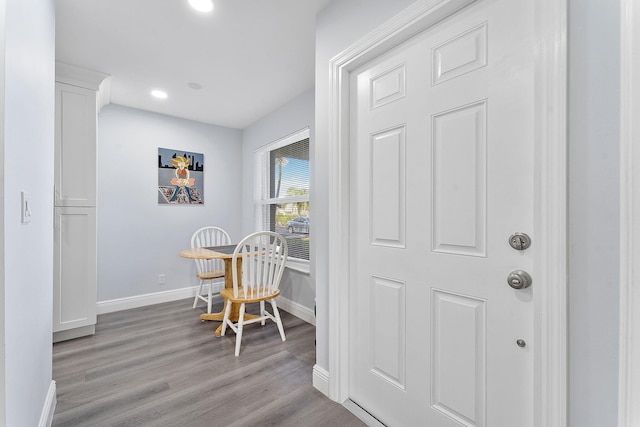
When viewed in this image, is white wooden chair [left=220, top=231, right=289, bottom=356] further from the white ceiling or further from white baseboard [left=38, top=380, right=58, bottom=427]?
the white ceiling

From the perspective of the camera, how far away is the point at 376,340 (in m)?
1.56

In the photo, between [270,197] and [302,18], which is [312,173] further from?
[302,18]

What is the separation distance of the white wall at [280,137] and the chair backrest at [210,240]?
0.39 m

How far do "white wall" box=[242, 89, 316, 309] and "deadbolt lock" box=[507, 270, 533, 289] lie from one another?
6.02 ft

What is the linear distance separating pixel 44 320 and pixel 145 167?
2.41m

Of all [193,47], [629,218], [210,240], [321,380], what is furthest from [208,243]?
[629,218]

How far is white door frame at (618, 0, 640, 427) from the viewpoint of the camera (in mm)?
753

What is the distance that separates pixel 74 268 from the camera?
8.49 feet

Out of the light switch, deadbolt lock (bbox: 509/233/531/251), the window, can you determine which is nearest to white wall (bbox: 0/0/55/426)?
the light switch

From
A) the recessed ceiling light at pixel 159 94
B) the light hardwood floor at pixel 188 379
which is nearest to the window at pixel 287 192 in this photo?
the light hardwood floor at pixel 188 379

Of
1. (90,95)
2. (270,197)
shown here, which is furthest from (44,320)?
(270,197)

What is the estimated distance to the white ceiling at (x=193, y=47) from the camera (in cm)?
185

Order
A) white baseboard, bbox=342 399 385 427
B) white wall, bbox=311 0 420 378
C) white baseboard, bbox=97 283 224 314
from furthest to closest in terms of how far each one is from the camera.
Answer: white baseboard, bbox=97 283 224 314 → white wall, bbox=311 0 420 378 → white baseboard, bbox=342 399 385 427

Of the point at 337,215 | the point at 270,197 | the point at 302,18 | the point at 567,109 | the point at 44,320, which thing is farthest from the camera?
the point at 270,197
